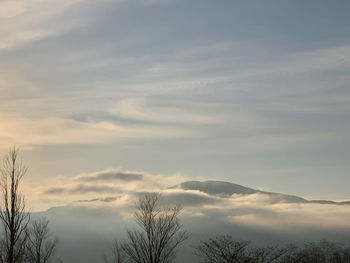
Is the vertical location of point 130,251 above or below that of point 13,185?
below

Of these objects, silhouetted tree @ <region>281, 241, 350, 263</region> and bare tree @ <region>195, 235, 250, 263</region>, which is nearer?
bare tree @ <region>195, 235, 250, 263</region>

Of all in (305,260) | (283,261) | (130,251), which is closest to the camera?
(130,251)

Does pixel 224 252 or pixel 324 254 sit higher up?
pixel 224 252

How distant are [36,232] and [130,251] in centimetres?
1876

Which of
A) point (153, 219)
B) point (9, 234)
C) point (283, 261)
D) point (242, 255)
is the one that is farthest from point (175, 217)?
point (283, 261)

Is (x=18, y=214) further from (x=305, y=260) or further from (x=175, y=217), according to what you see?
(x=305, y=260)

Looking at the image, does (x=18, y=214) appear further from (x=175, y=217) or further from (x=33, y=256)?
(x=33, y=256)

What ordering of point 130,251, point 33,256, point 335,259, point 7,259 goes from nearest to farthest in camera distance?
point 7,259, point 130,251, point 33,256, point 335,259

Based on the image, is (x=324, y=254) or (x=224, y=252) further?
(x=324, y=254)

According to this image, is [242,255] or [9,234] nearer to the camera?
[9,234]

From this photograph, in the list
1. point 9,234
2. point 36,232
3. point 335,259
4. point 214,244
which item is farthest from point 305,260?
point 9,234

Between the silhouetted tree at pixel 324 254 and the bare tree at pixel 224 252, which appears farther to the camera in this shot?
the silhouetted tree at pixel 324 254

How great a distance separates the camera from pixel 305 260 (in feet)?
328

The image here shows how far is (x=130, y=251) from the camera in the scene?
3697cm
